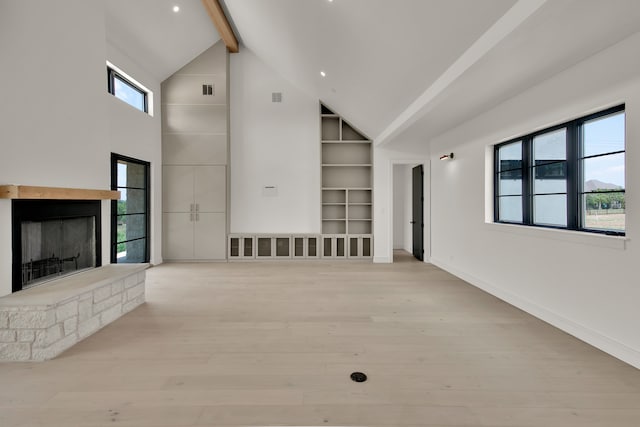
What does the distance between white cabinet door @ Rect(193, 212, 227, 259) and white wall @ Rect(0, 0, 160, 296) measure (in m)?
2.44

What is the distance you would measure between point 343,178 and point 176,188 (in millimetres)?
3502

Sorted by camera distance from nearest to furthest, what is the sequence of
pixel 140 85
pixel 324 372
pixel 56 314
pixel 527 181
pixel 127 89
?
pixel 324 372
pixel 56 314
pixel 527 181
pixel 127 89
pixel 140 85

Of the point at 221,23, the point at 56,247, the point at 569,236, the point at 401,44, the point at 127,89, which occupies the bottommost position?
the point at 56,247

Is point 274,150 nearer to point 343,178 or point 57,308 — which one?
point 343,178

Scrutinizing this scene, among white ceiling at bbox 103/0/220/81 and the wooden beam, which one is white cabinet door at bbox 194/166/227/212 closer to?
white ceiling at bbox 103/0/220/81

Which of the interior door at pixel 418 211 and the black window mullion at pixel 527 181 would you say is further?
the interior door at pixel 418 211

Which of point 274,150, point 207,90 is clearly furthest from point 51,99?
point 274,150

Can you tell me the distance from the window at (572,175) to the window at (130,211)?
18.5ft

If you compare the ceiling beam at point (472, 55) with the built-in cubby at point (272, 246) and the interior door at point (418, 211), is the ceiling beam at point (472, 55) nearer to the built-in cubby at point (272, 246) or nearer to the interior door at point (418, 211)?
the interior door at point (418, 211)

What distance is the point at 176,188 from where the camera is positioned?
6273mm

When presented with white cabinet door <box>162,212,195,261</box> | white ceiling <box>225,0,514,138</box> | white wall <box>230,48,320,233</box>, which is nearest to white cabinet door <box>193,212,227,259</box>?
white cabinet door <box>162,212,195,261</box>

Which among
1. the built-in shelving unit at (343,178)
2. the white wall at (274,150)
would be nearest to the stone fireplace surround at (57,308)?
the white wall at (274,150)

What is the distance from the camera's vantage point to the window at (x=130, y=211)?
4.90 meters

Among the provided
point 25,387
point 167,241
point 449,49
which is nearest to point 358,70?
point 449,49
